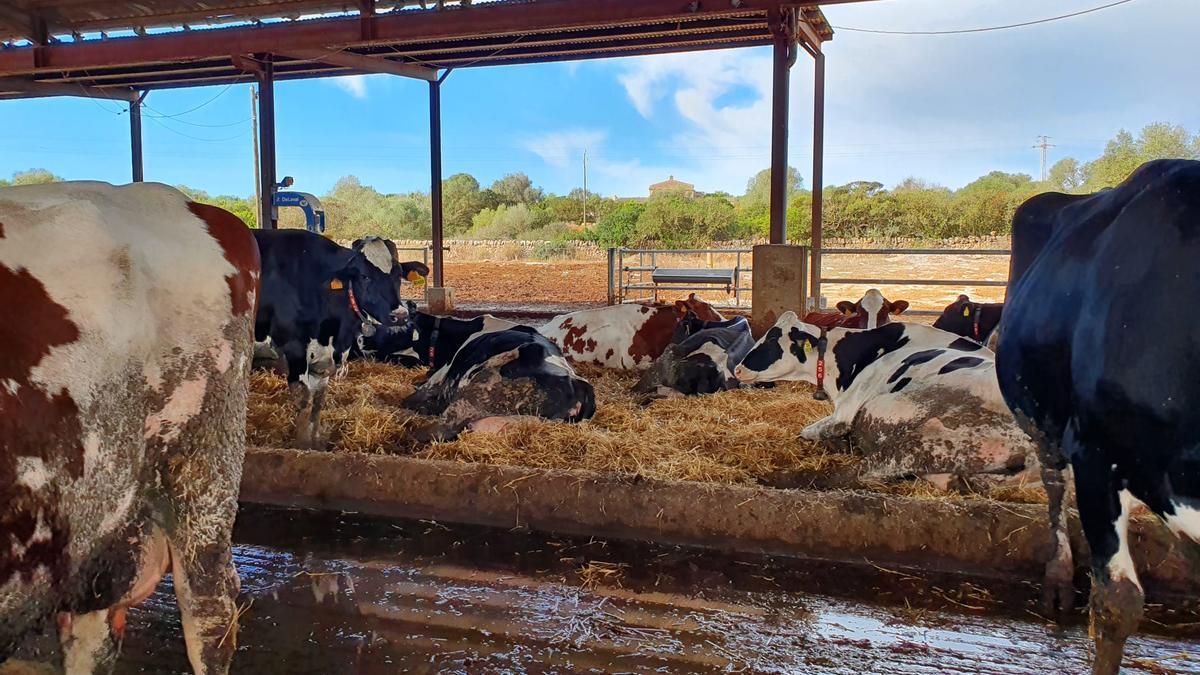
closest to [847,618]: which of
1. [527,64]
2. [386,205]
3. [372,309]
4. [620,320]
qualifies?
[372,309]

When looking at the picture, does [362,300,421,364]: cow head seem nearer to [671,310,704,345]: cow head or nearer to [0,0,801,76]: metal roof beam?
[671,310,704,345]: cow head

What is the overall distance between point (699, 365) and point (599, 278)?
65.9 feet

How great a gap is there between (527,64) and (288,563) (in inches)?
474

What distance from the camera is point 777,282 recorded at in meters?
11.4

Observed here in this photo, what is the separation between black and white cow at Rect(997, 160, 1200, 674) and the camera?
2156mm

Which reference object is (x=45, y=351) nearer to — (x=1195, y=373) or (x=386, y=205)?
(x=1195, y=373)

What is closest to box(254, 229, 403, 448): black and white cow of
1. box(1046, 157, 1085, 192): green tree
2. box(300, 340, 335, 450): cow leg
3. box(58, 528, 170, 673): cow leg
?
box(300, 340, 335, 450): cow leg

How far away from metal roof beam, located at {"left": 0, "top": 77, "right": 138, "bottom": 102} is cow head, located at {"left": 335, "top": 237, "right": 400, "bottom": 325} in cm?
1437

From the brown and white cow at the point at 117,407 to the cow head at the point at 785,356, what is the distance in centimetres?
480

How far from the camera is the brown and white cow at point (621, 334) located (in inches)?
386

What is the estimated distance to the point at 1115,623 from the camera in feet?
8.87

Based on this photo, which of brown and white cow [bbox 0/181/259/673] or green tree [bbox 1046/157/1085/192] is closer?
brown and white cow [bbox 0/181/259/673]

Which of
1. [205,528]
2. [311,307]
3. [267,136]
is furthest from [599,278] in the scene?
[205,528]

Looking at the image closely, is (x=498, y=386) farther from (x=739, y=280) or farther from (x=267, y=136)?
(x=739, y=280)
